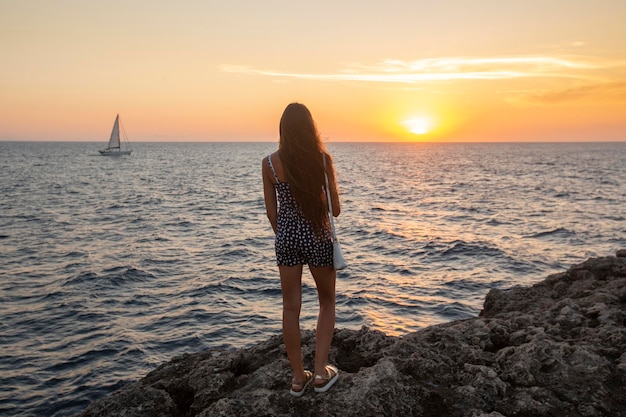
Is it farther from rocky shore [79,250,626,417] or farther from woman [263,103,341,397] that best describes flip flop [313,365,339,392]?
woman [263,103,341,397]

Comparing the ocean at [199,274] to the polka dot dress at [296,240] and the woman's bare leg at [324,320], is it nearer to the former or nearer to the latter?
the woman's bare leg at [324,320]

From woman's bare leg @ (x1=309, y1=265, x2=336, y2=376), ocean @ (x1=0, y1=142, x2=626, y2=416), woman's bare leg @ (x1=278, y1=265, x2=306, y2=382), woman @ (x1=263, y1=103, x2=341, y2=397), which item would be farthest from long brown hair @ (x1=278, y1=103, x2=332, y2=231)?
ocean @ (x1=0, y1=142, x2=626, y2=416)

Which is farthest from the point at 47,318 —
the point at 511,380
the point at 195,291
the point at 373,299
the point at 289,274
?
the point at 511,380

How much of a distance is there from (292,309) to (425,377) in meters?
1.52

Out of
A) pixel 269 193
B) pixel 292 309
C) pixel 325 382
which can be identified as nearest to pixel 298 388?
pixel 325 382

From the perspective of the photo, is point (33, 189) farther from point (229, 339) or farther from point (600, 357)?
point (600, 357)

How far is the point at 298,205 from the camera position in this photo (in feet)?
12.4

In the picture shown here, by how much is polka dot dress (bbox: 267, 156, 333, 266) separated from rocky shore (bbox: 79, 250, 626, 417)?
1.24 m

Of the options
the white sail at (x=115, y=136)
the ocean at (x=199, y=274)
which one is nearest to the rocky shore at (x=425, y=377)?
the ocean at (x=199, y=274)

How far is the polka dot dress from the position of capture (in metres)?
3.77

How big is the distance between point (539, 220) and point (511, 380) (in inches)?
951

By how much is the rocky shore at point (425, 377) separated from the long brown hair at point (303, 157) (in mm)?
1563

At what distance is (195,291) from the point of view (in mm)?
14242

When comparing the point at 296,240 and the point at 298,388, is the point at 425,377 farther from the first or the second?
the point at 296,240
